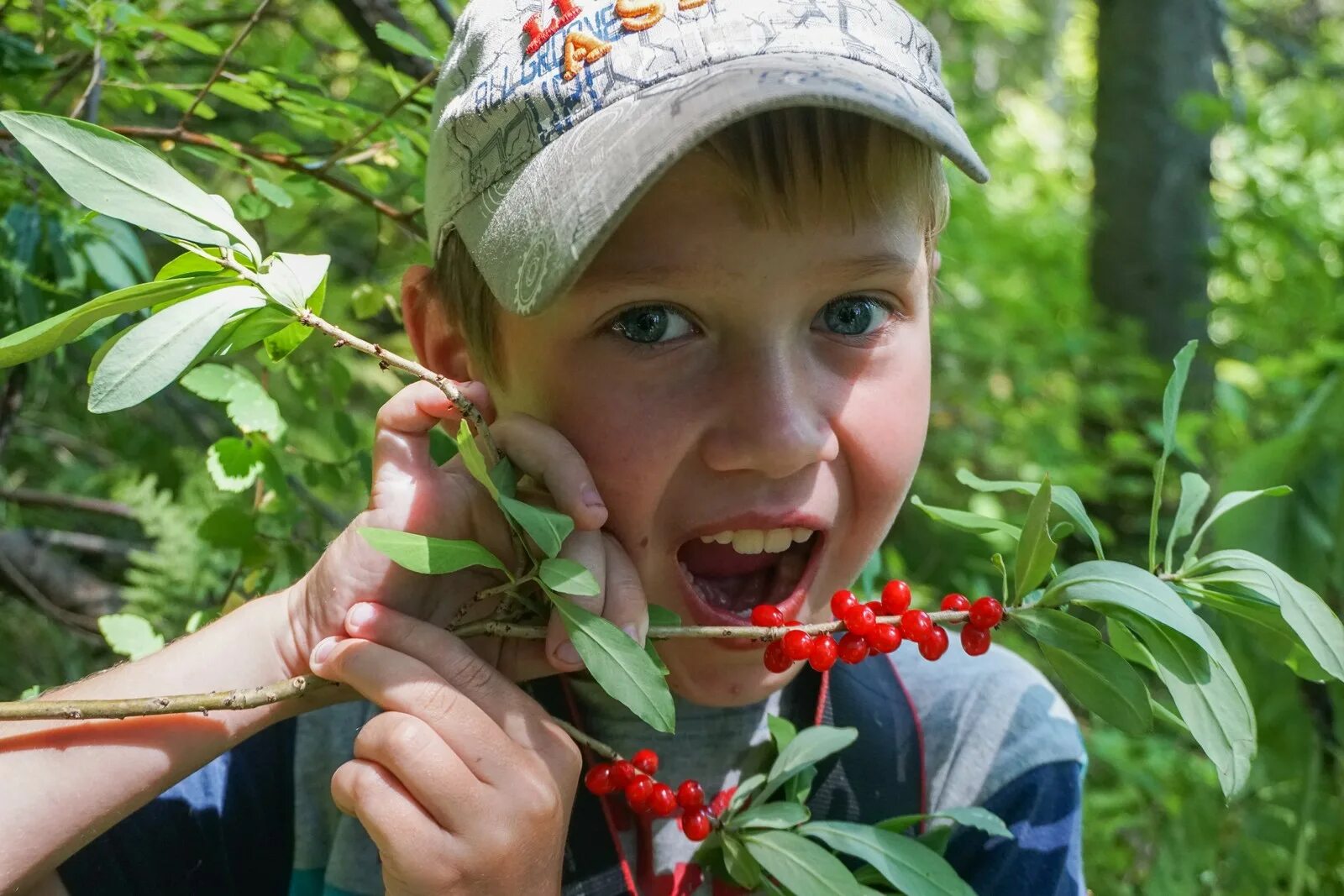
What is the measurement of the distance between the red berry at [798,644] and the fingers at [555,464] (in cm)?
20

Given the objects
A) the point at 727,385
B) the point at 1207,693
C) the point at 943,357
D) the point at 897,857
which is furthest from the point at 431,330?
the point at 943,357

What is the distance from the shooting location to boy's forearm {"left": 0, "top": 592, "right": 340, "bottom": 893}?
1.00m

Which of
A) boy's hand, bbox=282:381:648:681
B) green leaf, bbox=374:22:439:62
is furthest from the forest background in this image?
boy's hand, bbox=282:381:648:681

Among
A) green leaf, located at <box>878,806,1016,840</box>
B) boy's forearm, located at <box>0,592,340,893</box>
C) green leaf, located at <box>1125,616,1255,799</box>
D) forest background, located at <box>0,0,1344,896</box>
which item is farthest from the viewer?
forest background, located at <box>0,0,1344,896</box>

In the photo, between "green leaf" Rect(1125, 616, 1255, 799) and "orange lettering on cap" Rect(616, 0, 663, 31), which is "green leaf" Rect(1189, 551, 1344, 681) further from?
"orange lettering on cap" Rect(616, 0, 663, 31)

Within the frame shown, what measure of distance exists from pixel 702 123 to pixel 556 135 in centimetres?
18

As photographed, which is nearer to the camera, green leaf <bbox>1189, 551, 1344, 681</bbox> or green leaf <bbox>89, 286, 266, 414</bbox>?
green leaf <bbox>89, 286, 266, 414</bbox>

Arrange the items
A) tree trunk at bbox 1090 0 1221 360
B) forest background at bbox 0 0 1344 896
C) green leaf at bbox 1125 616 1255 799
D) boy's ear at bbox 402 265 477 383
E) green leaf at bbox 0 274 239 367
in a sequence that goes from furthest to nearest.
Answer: tree trunk at bbox 1090 0 1221 360 < forest background at bbox 0 0 1344 896 < boy's ear at bbox 402 265 477 383 < green leaf at bbox 1125 616 1255 799 < green leaf at bbox 0 274 239 367

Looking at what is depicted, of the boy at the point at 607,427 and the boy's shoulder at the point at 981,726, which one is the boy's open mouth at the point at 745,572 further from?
the boy's shoulder at the point at 981,726

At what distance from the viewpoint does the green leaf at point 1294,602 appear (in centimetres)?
92

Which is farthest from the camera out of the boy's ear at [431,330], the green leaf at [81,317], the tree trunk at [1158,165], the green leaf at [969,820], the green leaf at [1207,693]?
the tree trunk at [1158,165]

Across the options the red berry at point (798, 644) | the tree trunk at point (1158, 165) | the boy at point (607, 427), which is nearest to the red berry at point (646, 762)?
the boy at point (607, 427)

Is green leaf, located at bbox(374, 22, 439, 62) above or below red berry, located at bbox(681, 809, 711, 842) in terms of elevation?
above

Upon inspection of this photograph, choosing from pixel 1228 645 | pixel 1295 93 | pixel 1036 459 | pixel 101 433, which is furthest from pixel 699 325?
pixel 1295 93
